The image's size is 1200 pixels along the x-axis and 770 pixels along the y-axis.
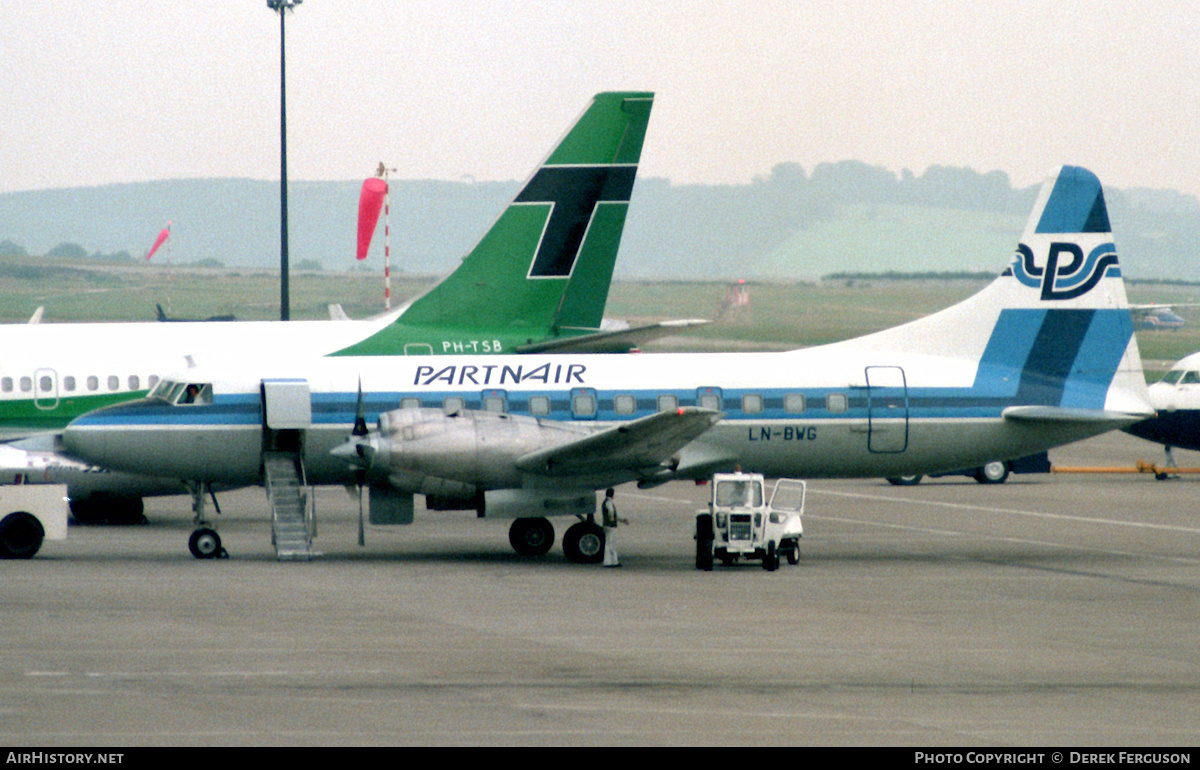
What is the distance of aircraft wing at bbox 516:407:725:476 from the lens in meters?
23.0

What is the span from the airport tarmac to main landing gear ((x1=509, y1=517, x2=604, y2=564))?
0.33 meters

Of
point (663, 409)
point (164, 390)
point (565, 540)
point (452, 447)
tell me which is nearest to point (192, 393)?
point (164, 390)

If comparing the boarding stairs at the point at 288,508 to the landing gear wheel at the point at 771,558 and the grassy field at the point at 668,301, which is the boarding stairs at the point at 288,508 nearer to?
the landing gear wheel at the point at 771,558

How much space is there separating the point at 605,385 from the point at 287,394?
5.39 meters

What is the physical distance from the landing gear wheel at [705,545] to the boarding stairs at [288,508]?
6.42 meters

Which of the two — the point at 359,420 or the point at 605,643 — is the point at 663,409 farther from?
the point at 605,643

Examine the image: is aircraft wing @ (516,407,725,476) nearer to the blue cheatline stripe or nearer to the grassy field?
the blue cheatline stripe

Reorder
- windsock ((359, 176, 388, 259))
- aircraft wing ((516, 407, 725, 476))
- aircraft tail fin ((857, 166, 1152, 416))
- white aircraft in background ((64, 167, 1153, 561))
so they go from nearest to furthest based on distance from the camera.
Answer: aircraft wing ((516, 407, 725, 476)) → white aircraft in background ((64, 167, 1153, 561)) → aircraft tail fin ((857, 166, 1152, 416)) → windsock ((359, 176, 388, 259))

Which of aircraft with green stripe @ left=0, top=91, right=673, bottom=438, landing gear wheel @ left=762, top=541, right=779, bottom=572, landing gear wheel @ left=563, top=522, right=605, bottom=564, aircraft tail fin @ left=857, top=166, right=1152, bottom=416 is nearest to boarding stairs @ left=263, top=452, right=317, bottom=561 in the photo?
landing gear wheel @ left=563, top=522, right=605, bottom=564

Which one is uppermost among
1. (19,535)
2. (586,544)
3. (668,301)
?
(668,301)

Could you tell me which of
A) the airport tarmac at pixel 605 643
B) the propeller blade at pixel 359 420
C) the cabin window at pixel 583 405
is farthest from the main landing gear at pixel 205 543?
the cabin window at pixel 583 405

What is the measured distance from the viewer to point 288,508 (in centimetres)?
2477

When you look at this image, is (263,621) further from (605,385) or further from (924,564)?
(924,564)

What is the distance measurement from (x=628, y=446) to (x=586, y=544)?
2.01 metres
